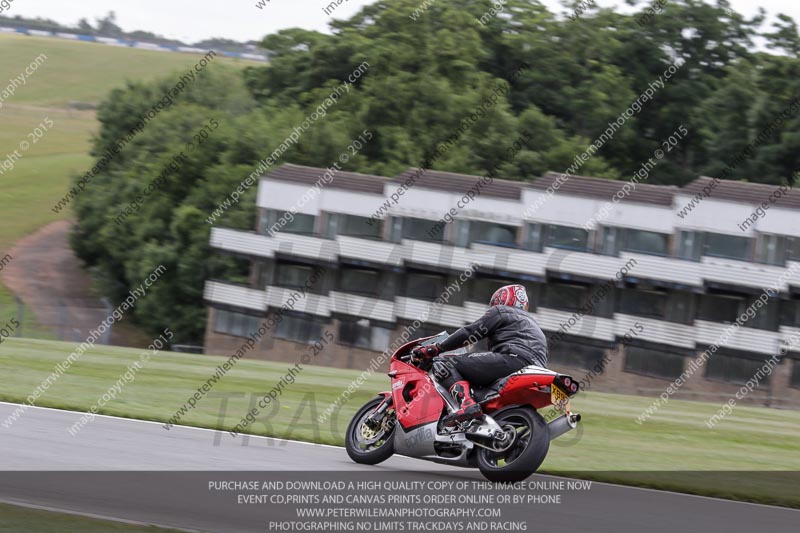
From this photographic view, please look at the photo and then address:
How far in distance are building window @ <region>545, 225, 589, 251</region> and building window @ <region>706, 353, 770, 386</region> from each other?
25.0 feet

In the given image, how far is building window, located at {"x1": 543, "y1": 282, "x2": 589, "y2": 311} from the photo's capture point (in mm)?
51344

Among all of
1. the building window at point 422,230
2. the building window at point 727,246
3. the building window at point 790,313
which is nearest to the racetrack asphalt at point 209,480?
the building window at point 727,246

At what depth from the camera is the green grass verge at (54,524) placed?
7230 mm

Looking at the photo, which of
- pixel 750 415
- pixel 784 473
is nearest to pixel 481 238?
pixel 750 415

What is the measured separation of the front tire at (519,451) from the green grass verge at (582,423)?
1569 millimetres

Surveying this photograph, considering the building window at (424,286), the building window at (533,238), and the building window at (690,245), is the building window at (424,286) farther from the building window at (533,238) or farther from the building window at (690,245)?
the building window at (690,245)

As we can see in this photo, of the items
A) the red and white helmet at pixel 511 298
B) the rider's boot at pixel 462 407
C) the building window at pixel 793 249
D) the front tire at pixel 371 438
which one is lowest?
the building window at pixel 793 249

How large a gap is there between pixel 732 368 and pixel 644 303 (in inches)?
188

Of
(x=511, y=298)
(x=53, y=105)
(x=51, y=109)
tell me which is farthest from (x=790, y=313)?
(x=53, y=105)

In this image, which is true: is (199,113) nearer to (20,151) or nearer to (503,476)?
(20,151)

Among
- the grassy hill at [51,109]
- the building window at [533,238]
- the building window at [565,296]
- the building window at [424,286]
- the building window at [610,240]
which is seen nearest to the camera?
the building window at [610,240]

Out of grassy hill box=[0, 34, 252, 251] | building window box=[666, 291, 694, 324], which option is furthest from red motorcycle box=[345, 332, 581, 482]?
grassy hill box=[0, 34, 252, 251]

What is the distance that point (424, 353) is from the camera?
10.7 metres

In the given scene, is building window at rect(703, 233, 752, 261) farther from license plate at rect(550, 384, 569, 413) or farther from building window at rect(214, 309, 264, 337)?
license plate at rect(550, 384, 569, 413)
